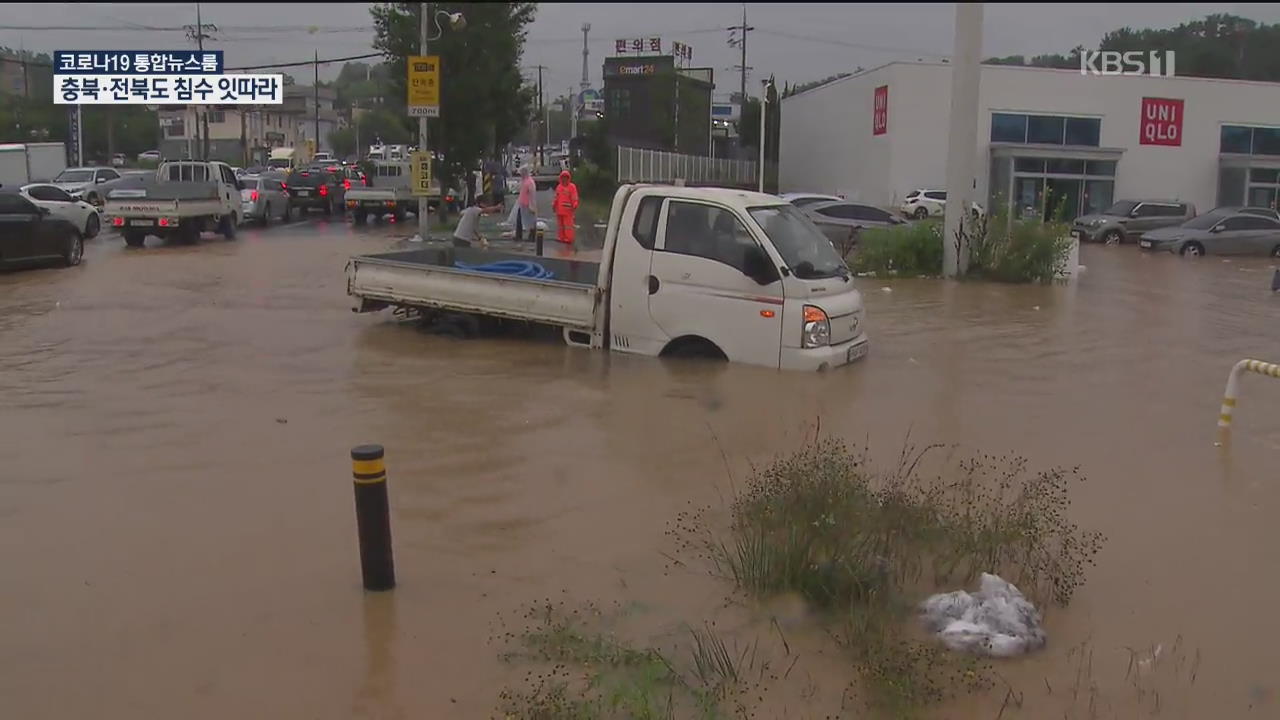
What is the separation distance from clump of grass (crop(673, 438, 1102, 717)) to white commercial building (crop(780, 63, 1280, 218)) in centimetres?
4047

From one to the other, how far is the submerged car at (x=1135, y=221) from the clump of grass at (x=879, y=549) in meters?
32.0

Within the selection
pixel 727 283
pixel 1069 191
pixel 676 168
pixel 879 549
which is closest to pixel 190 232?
pixel 727 283

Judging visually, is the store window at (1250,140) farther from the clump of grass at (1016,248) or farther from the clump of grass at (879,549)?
the clump of grass at (879,549)

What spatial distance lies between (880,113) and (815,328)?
128ft

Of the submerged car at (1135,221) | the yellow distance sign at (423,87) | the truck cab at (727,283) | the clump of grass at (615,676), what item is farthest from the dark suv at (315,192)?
the clump of grass at (615,676)

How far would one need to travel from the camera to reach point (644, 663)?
4.85 m

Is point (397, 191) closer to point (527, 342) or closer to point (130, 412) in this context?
→ point (527, 342)

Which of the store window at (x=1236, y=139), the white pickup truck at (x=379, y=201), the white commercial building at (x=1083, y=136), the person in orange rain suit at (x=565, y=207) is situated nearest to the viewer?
the person in orange rain suit at (x=565, y=207)

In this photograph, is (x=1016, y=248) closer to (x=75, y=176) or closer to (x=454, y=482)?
(x=454, y=482)

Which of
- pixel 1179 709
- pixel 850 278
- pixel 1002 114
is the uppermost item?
pixel 1002 114

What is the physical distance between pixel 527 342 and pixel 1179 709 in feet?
29.4

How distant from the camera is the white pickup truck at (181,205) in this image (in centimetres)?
2573

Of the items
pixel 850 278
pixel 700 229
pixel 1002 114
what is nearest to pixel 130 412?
pixel 700 229

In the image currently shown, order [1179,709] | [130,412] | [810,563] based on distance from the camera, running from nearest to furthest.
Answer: [1179,709] → [810,563] → [130,412]
